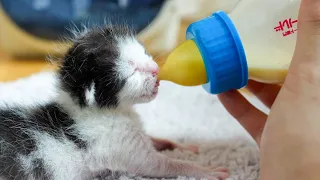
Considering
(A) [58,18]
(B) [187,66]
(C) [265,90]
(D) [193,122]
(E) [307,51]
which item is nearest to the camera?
(E) [307,51]

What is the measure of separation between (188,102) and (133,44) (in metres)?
0.48

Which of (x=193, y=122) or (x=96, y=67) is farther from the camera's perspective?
(x=193, y=122)

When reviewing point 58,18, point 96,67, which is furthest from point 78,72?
point 58,18

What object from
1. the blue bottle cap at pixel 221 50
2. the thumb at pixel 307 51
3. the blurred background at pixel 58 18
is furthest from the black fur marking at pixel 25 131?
the blurred background at pixel 58 18

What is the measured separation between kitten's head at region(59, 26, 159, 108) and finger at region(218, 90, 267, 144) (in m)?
0.23

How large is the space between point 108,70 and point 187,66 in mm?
132

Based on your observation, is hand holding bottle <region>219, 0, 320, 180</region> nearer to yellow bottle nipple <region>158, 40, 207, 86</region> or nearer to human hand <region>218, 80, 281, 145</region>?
yellow bottle nipple <region>158, 40, 207, 86</region>

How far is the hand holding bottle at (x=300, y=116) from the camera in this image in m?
0.64

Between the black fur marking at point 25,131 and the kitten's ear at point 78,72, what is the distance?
0.14 feet

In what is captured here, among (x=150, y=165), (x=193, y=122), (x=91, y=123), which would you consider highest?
(x=91, y=123)

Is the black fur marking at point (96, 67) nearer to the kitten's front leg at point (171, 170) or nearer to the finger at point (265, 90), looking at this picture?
the kitten's front leg at point (171, 170)

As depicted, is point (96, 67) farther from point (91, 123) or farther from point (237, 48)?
point (237, 48)

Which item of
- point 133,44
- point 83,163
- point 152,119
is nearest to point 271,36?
point 133,44

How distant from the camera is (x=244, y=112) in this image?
0.99 meters
